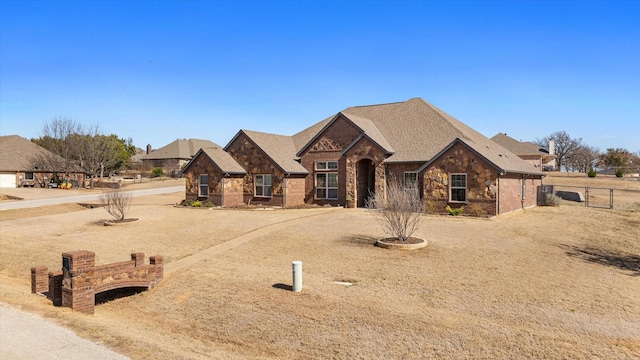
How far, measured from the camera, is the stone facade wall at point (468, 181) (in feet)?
A: 77.5

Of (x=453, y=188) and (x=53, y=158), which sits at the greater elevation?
(x=53, y=158)

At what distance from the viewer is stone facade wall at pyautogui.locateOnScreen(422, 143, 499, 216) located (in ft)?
77.5

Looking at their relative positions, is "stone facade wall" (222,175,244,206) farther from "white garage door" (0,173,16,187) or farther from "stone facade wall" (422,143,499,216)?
"white garage door" (0,173,16,187)

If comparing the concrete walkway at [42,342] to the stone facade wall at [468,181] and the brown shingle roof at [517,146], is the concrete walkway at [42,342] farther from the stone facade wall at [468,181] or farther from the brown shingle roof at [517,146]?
the brown shingle roof at [517,146]

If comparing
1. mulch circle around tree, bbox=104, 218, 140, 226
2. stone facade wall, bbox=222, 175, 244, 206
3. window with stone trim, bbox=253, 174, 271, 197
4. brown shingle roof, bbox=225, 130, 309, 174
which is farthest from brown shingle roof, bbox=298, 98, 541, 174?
mulch circle around tree, bbox=104, 218, 140, 226

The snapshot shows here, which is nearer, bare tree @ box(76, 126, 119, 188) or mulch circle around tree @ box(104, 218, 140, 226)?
mulch circle around tree @ box(104, 218, 140, 226)

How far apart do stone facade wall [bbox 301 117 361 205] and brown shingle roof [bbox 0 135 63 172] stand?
43628 mm

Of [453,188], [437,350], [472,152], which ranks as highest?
[472,152]

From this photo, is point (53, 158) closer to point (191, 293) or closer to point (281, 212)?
point (281, 212)

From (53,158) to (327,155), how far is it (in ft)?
149

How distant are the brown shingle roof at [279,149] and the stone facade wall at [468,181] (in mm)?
9984

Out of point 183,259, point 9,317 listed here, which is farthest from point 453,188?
point 9,317

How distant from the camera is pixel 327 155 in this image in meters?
31.4

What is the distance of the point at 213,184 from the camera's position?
31.3 meters
